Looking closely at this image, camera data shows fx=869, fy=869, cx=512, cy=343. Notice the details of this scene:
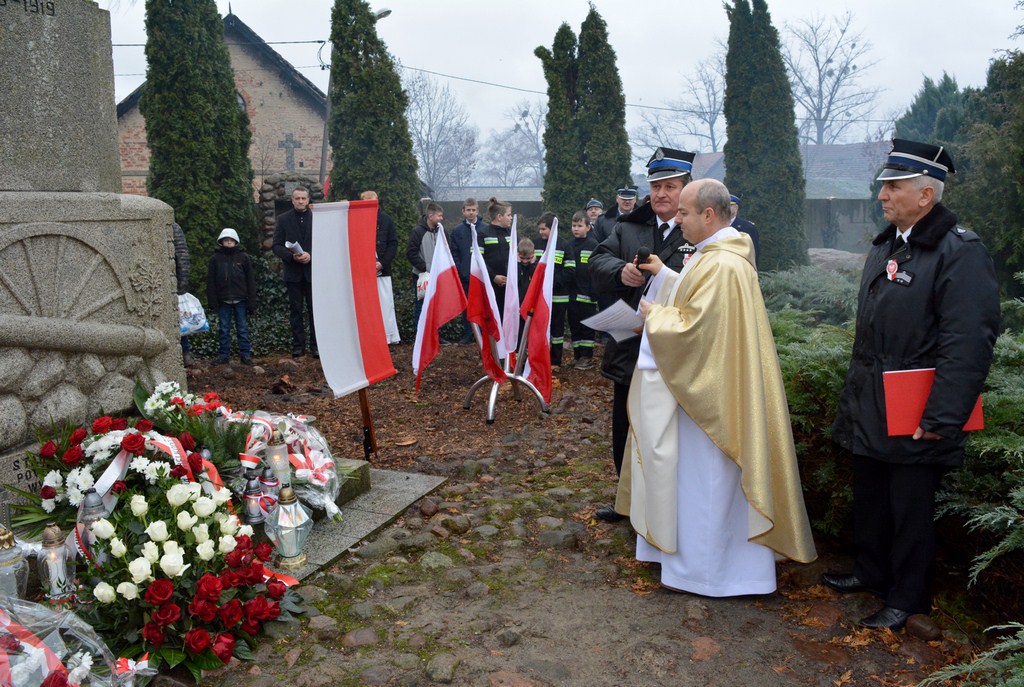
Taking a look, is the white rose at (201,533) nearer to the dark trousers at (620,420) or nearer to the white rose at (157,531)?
the white rose at (157,531)

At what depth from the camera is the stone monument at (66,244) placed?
176 inches

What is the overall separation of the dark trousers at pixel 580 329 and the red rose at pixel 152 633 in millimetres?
7367

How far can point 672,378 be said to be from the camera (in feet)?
13.1

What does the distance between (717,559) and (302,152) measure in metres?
26.6

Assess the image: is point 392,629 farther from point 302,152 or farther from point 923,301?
point 302,152

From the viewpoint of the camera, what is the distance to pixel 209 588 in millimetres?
3441

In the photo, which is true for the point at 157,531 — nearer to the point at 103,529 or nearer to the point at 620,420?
the point at 103,529

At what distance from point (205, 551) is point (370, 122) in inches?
454

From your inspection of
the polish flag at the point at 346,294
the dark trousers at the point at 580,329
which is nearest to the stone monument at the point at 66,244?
the polish flag at the point at 346,294

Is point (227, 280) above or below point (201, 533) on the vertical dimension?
above

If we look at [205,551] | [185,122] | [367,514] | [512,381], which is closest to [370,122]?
[185,122]

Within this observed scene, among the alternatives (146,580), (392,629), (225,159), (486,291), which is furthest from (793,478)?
(225,159)

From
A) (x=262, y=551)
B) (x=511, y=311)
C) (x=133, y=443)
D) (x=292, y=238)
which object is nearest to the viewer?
(x=262, y=551)

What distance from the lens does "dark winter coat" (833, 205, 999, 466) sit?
11.3 ft
